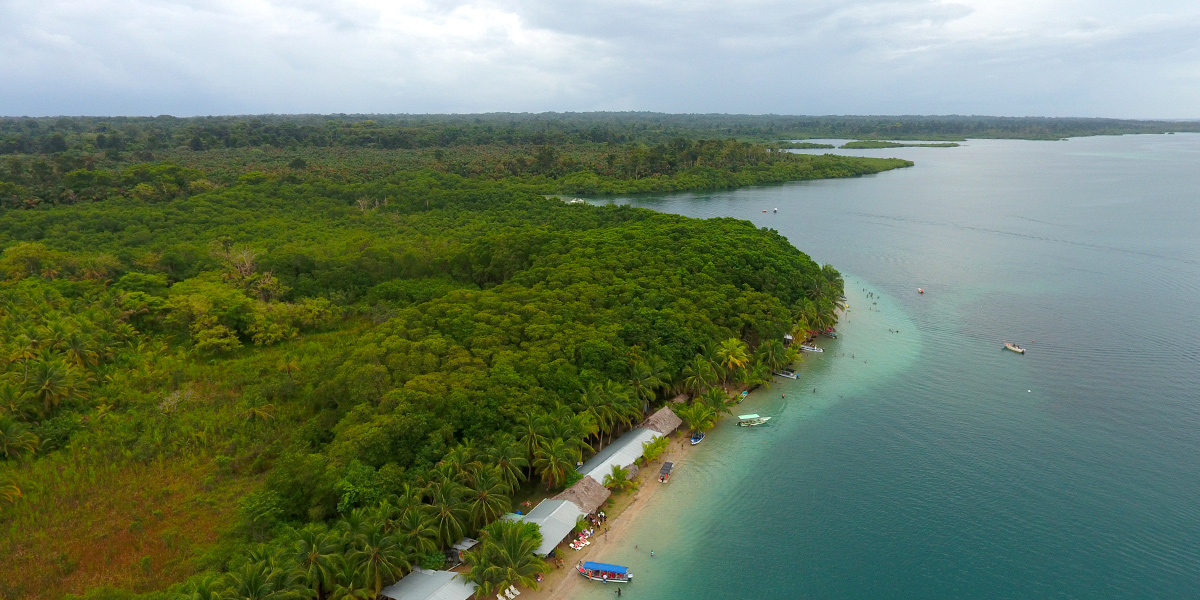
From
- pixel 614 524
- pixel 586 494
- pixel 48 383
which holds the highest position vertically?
pixel 48 383

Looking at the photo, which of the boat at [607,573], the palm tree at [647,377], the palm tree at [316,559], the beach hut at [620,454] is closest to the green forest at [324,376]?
the palm tree at [316,559]

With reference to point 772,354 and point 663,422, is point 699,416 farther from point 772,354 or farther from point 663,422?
point 772,354

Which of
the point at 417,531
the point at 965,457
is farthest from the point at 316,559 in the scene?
the point at 965,457

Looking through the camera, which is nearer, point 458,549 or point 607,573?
point 458,549

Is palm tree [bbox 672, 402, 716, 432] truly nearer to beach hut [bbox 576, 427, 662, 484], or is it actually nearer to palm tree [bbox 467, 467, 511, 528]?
beach hut [bbox 576, 427, 662, 484]

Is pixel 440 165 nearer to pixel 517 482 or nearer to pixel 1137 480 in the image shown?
pixel 517 482

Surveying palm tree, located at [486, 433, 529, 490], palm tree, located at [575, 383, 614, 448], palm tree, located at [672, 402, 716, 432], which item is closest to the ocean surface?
palm tree, located at [672, 402, 716, 432]
